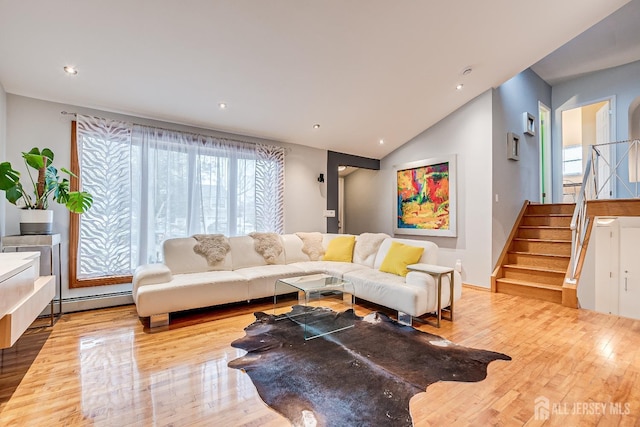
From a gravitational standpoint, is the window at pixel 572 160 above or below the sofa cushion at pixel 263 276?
above

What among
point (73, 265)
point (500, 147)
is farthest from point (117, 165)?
point (500, 147)

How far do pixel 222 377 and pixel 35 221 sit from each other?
255 centimetres

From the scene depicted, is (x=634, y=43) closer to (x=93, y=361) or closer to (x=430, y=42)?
(x=430, y=42)

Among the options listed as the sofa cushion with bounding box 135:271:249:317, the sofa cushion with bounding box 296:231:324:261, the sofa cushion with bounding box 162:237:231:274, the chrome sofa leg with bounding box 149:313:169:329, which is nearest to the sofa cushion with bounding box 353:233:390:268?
the sofa cushion with bounding box 296:231:324:261

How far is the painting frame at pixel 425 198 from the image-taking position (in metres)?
5.08

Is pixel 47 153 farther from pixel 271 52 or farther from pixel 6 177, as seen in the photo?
pixel 271 52

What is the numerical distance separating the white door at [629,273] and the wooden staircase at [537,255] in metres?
0.89

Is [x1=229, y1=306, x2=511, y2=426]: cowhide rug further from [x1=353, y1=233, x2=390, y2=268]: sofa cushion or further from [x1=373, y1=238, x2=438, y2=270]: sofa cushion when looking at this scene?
[x1=353, y1=233, x2=390, y2=268]: sofa cushion

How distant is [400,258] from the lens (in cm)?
370

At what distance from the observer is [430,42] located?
11.0ft

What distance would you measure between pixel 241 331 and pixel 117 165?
2.59 m

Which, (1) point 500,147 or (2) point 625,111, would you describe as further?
(2) point 625,111

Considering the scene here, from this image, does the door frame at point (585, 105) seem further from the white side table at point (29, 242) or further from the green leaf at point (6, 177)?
the green leaf at point (6, 177)

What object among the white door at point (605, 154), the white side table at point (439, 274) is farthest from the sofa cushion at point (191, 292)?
the white door at point (605, 154)
